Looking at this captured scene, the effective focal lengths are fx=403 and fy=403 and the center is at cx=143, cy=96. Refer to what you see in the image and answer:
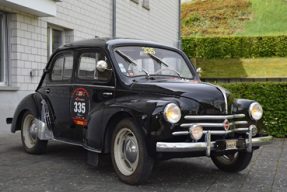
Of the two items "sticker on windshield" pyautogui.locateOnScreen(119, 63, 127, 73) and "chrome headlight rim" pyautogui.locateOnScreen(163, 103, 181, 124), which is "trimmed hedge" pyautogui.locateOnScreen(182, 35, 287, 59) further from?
"chrome headlight rim" pyautogui.locateOnScreen(163, 103, 181, 124)

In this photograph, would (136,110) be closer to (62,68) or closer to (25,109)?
(62,68)

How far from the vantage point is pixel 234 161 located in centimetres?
579

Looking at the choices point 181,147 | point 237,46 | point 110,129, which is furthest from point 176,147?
point 237,46

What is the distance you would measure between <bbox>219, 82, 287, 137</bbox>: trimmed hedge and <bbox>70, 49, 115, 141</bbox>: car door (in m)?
4.49

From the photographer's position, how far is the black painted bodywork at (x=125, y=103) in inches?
186

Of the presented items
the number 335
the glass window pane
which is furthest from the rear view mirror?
the glass window pane

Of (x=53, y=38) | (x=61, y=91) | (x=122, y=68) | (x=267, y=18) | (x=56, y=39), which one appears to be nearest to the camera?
(x=122, y=68)

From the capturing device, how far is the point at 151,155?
4723mm

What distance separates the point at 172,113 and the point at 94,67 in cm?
183

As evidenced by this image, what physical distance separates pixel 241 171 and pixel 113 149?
6.64 ft

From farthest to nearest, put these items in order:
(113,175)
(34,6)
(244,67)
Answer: (244,67)
(34,6)
(113,175)

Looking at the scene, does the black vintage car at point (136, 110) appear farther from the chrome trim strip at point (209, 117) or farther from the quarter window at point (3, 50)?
the quarter window at point (3, 50)

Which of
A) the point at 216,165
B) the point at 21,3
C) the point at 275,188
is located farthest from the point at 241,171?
the point at 21,3

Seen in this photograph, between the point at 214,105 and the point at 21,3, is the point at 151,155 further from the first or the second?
the point at 21,3
